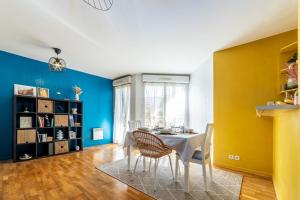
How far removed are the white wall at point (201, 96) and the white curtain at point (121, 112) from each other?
207 cm

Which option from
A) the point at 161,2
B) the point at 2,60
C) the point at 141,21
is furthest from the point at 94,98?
the point at 161,2

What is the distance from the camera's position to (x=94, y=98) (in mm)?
5078

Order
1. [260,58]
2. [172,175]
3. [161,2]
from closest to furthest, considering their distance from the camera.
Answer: [161,2] → [172,175] → [260,58]

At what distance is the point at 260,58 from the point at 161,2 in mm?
2152

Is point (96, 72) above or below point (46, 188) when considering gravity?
above

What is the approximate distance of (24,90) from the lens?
3.55m

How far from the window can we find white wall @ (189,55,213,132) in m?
0.32

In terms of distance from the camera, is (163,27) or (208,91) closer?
(163,27)

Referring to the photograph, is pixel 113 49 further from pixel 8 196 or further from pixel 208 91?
pixel 8 196

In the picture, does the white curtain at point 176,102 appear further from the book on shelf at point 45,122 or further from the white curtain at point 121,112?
the book on shelf at point 45,122

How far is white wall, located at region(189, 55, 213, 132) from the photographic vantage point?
3.52 meters

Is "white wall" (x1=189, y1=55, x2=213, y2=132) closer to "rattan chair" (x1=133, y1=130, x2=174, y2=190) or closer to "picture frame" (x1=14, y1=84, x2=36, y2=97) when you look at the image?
"rattan chair" (x1=133, y1=130, x2=174, y2=190)

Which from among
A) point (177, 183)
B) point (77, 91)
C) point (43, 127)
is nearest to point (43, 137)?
point (43, 127)

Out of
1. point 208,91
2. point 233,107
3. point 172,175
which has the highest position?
point 208,91
